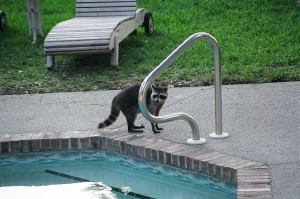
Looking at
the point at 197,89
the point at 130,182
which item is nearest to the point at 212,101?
the point at 197,89

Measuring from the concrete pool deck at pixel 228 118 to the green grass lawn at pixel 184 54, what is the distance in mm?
551

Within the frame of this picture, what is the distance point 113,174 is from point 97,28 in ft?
14.8

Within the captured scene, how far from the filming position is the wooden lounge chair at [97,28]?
10219 mm

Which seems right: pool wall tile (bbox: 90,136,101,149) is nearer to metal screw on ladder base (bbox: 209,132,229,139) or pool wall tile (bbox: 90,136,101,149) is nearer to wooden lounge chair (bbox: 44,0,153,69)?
metal screw on ladder base (bbox: 209,132,229,139)

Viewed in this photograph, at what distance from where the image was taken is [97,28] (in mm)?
10703

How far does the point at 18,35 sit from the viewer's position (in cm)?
1287

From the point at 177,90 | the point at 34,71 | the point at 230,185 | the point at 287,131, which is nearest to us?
the point at 230,185

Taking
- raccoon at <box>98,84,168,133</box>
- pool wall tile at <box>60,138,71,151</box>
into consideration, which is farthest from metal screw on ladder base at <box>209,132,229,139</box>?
pool wall tile at <box>60,138,71,151</box>

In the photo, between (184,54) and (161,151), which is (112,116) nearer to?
(161,151)

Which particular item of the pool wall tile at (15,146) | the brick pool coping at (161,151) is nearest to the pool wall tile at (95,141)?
the brick pool coping at (161,151)

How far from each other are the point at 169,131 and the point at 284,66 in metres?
3.16

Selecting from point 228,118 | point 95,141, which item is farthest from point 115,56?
point 95,141

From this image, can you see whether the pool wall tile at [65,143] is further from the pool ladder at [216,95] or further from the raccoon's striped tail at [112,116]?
the pool ladder at [216,95]

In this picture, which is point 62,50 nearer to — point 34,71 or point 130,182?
point 34,71
